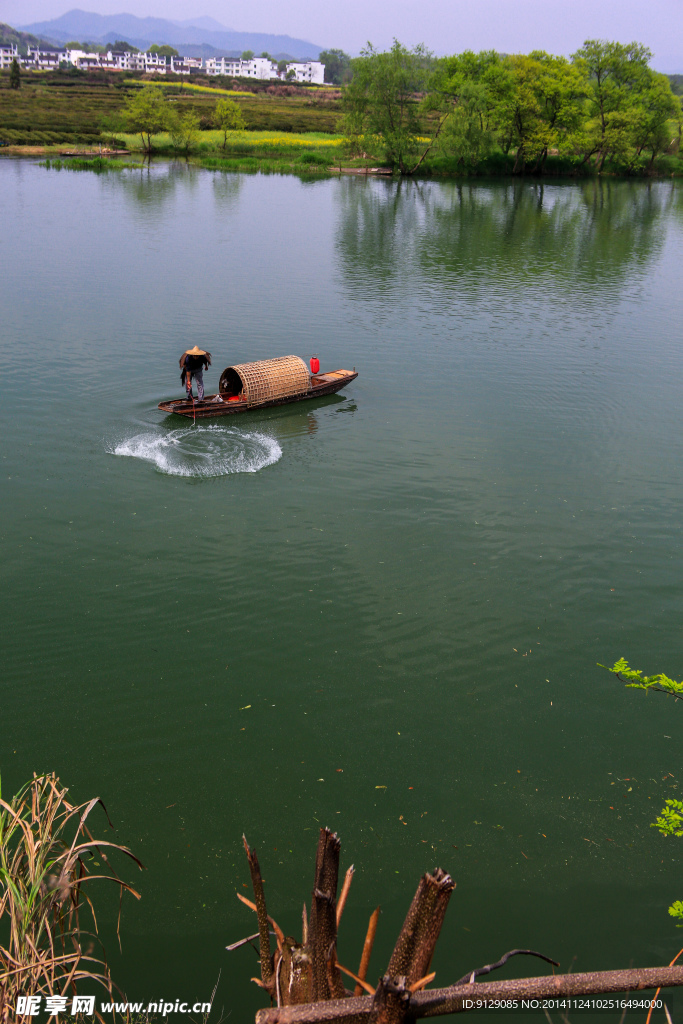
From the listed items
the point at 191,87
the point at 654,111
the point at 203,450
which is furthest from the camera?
A: the point at 191,87

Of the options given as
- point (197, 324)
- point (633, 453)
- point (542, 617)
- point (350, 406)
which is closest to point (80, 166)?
point (197, 324)

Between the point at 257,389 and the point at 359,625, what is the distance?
10170 mm

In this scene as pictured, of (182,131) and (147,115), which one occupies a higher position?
(147,115)

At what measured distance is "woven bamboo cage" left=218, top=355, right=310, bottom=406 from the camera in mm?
20406

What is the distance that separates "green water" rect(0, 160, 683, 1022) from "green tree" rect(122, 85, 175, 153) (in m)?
72.5

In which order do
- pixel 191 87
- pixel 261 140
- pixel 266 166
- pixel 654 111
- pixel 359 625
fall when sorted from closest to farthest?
1. pixel 359 625
2. pixel 266 166
3. pixel 654 111
4. pixel 261 140
5. pixel 191 87

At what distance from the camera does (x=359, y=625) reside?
480 inches

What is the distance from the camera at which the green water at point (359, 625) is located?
8148 millimetres

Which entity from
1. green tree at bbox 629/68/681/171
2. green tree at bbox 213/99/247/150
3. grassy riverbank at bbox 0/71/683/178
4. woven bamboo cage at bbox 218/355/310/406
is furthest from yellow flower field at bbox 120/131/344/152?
woven bamboo cage at bbox 218/355/310/406

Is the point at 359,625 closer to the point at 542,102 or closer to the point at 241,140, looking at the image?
the point at 542,102

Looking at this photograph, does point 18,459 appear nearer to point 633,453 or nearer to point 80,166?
point 633,453

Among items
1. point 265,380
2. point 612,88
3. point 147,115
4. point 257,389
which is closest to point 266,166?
point 147,115

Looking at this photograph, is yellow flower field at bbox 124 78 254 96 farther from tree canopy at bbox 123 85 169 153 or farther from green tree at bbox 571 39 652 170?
green tree at bbox 571 39 652 170

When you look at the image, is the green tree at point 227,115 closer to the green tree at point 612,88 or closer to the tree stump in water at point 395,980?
the green tree at point 612,88
